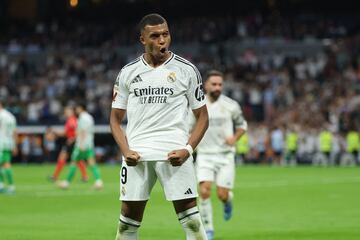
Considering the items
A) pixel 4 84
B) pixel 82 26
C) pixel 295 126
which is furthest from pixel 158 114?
pixel 82 26

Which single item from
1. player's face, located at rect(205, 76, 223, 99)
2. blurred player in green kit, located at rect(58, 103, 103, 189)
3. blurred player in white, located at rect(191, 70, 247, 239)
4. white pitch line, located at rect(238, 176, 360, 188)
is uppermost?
player's face, located at rect(205, 76, 223, 99)

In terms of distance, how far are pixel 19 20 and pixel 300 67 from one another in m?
19.4

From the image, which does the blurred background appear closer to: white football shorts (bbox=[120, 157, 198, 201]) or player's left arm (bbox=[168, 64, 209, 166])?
player's left arm (bbox=[168, 64, 209, 166])

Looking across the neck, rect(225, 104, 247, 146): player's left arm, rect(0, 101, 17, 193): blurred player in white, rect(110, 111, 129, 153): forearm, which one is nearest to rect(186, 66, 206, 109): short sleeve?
the neck

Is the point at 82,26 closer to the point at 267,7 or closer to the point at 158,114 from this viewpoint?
the point at 267,7

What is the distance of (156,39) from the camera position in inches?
369

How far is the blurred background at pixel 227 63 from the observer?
44.6 meters

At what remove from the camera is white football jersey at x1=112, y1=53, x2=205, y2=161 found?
9445mm

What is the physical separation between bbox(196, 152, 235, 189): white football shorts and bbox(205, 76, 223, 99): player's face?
1.02m

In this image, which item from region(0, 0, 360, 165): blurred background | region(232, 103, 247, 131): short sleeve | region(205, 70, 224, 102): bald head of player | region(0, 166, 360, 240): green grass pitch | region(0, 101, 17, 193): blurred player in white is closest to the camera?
region(205, 70, 224, 102): bald head of player

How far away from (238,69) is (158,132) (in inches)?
1563

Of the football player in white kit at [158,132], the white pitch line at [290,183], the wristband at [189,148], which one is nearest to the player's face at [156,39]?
the football player in white kit at [158,132]

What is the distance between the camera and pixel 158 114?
9.46m

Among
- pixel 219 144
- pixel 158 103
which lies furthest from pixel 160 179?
pixel 219 144
